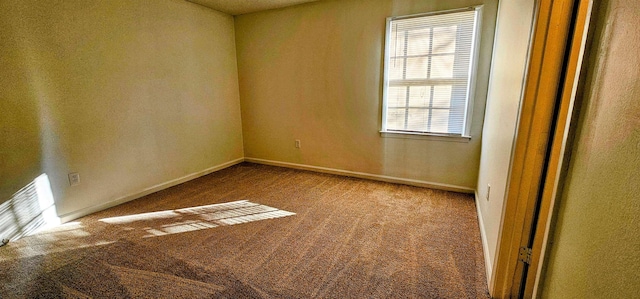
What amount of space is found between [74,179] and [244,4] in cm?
272

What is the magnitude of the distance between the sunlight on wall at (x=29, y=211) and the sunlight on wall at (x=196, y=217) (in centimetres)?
41

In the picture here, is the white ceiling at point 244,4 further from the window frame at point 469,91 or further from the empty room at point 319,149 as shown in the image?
the window frame at point 469,91

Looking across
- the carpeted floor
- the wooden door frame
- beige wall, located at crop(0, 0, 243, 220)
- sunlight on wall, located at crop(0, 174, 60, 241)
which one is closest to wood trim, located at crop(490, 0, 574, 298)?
the wooden door frame

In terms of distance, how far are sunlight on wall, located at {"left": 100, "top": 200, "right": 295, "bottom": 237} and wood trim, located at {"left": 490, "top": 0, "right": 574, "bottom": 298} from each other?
5.50ft

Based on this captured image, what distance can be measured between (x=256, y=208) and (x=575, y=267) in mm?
2329

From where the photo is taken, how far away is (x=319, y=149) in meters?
3.72

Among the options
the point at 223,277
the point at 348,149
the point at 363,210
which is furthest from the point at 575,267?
the point at 348,149

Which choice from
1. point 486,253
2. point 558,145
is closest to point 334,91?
point 486,253

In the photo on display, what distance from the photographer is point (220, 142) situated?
390 cm

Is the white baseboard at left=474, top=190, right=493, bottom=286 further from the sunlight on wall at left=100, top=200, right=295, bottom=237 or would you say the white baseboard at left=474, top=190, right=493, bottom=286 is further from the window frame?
the sunlight on wall at left=100, top=200, right=295, bottom=237

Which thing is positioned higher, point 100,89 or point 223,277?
point 100,89

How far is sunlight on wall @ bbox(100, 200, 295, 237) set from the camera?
2.21 m

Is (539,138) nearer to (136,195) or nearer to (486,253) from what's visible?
(486,253)

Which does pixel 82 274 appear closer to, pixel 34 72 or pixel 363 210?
pixel 34 72
